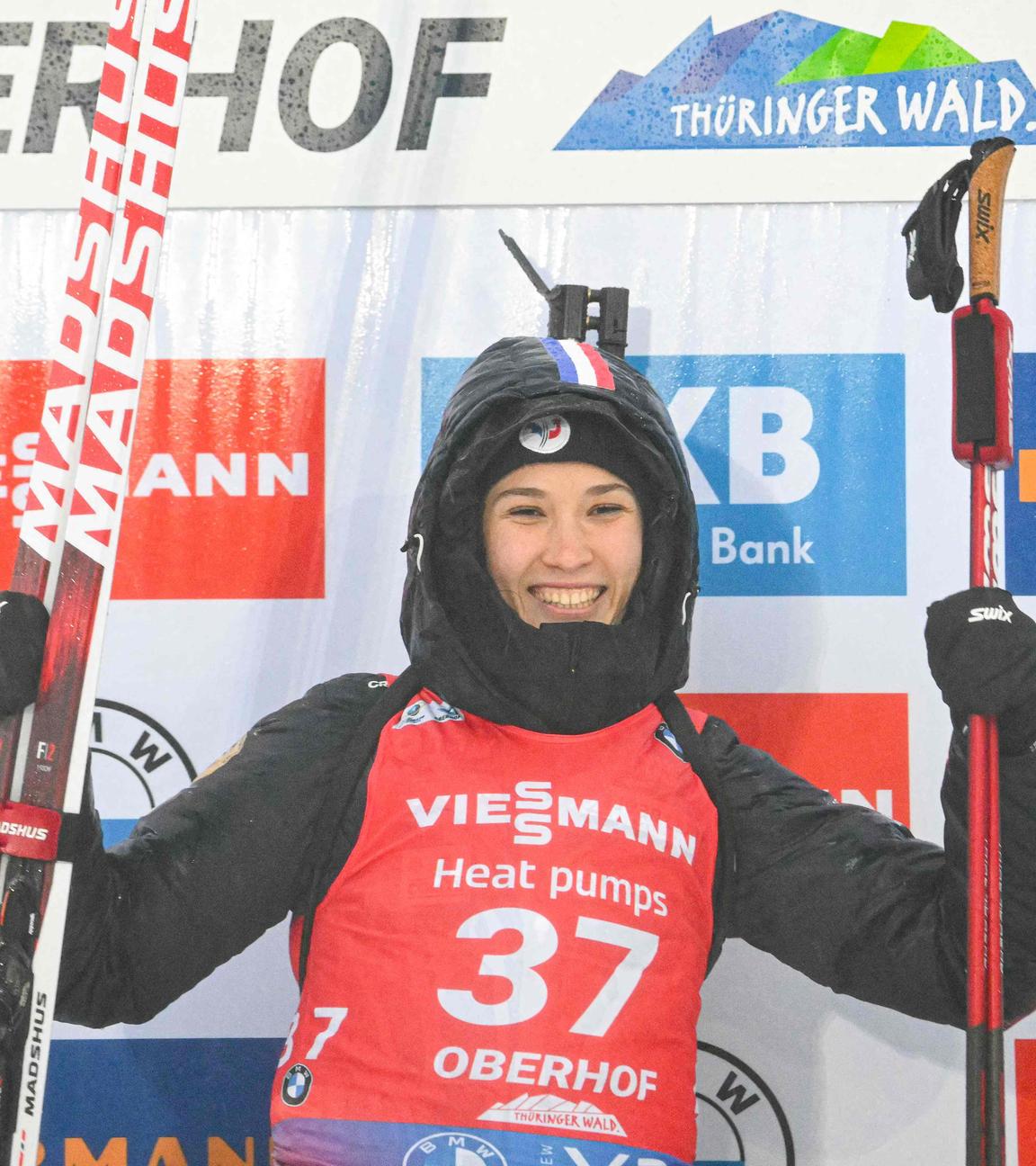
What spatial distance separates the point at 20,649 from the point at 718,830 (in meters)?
0.71

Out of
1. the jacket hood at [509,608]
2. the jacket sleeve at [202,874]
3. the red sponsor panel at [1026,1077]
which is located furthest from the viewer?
the red sponsor panel at [1026,1077]

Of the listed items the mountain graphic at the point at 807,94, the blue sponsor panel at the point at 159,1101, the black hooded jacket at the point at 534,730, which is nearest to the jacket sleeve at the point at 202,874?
the black hooded jacket at the point at 534,730

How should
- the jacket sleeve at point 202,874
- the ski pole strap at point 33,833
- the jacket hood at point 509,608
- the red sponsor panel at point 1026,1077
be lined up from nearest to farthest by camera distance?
the ski pole strap at point 33,833, the jacket sleeve at point 202,874, the jacket hood at point 509,608, the red sponsor panel at point 1026,1077

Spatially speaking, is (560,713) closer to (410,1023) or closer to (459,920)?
(459,920)

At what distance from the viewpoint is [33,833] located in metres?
1.18

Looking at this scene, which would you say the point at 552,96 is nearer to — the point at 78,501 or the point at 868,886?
the point at 78,501

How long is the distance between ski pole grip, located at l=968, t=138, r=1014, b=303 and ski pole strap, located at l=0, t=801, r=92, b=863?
941 mm

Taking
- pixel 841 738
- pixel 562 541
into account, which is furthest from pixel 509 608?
pixel 841 738

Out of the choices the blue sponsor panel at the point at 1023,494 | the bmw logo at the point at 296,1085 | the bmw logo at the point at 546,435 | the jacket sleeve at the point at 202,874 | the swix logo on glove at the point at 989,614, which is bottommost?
the bmw logo at the point at 296,1085

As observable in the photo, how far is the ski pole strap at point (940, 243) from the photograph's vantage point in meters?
1.31

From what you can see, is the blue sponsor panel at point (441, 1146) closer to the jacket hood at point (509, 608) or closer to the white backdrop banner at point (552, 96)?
the jacket hood at point (509, 608)

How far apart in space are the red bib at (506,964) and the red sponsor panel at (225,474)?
55 cm

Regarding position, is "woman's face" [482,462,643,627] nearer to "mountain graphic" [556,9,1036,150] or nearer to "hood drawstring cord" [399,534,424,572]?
"hood drawstring cord" [399,534,424,572]

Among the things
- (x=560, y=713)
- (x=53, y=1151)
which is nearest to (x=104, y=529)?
(x=560, y=713)
